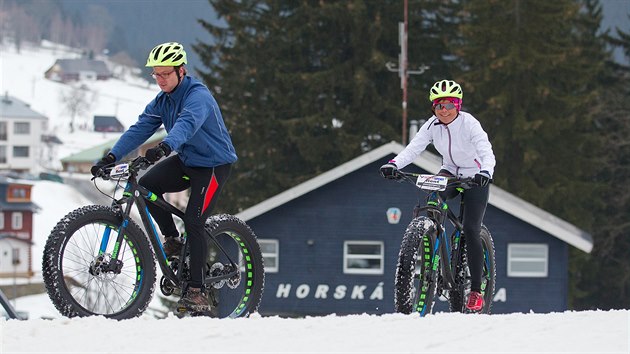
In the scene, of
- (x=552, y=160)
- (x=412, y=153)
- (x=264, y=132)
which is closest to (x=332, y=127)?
(x=264, y=132)

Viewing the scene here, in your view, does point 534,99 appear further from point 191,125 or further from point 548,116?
point 191,125

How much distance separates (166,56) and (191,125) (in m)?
0.54

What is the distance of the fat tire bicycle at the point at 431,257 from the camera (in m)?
10.3

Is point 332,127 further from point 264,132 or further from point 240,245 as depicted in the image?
point 240,245

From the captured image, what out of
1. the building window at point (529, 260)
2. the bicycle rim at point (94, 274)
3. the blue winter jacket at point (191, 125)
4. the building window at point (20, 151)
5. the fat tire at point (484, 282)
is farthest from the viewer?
the building window at point (20, 151)

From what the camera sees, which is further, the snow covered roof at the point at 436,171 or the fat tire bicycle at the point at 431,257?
the snow covered roof at the point at 436,171

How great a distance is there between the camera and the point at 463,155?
10.7 metres

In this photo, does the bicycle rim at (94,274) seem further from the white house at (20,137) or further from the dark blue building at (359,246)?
the white house at (20,137)

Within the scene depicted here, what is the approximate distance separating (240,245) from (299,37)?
136ft

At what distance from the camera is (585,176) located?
50.1 m

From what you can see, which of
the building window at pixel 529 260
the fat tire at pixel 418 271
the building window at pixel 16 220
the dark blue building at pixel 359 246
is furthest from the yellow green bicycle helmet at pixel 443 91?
the building window at pixel 16 220

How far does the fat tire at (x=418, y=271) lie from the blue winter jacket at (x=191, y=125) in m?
1.53

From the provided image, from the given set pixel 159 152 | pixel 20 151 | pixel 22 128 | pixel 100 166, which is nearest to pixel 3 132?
pixel 22 128

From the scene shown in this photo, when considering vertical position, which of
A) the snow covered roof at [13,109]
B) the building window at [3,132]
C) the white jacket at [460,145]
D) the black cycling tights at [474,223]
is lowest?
the black cycling tights at [474,223]
